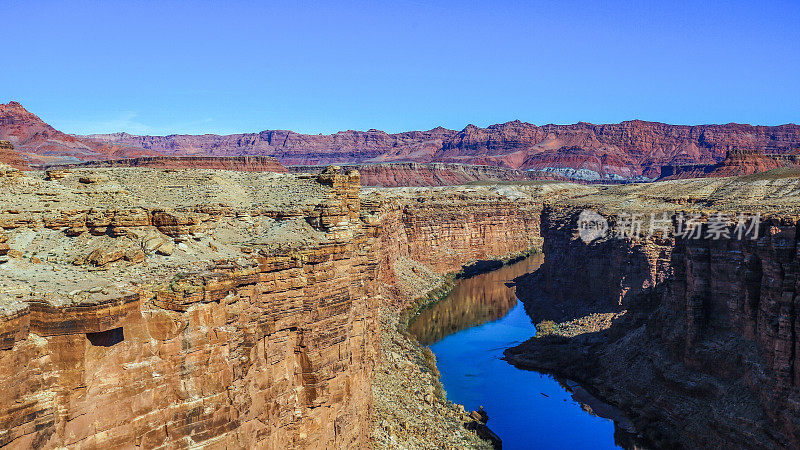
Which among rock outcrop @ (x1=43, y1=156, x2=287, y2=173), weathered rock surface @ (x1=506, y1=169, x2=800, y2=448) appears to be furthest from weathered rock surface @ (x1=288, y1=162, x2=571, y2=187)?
weathered rock surface @ (x1=506, y1=169, x2=800, y2=448)

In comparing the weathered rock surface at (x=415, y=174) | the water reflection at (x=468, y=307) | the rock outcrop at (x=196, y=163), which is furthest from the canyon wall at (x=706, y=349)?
the weathered rock surface at (x=415, y=174)

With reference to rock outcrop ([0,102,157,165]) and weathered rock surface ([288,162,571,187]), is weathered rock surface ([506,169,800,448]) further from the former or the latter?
rock outcrop ([0,102,157,165])

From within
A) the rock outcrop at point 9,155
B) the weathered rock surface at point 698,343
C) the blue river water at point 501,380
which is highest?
the rock outcrop at point 9,155

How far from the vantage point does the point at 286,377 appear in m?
18.8

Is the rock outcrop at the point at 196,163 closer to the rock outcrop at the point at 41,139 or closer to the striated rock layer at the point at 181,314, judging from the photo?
the rock outcrop at the point at 41,139

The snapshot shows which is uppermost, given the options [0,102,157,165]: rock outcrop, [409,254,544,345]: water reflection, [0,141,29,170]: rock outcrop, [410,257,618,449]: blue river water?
[0,102,157,165]: rock outcrop

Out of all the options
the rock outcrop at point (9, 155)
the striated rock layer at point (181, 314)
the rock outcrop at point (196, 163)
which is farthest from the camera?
the rock outcrop at point (196, 163)

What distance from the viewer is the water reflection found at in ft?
179

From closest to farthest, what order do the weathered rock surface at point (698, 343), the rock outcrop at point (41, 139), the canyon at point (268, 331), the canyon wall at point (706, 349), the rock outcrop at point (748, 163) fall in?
the canyon at point (268, 331), the canyon wall at point (706, 349), the weathered rock surface at point (698, 343), the rock outcrop at point (748, 163), the rock outcrop at point (41, 139)

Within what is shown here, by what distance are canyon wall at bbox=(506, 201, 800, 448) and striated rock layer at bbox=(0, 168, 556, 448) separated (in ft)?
48.9

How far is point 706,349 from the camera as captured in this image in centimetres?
2870

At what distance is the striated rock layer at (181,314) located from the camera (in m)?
13.0

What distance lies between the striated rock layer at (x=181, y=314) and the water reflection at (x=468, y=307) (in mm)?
29606

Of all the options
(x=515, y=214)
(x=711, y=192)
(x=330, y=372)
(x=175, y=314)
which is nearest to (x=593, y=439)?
(x=330, y=372)
